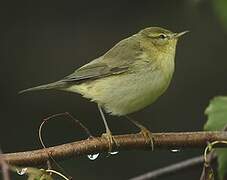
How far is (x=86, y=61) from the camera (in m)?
6.25

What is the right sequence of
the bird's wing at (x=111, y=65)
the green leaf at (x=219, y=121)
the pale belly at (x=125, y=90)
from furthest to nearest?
the bird's wing at (x=111, y=65) < the pale belly at (x=125, y=90) < the green leaf at (x=219, y=121)

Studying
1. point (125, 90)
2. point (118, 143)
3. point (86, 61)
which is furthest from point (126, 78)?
point (86, 61)

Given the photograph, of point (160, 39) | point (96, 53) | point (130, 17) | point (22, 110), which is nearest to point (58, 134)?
point (22, 110)

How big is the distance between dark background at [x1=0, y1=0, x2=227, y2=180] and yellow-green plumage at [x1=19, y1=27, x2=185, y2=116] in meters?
2.18

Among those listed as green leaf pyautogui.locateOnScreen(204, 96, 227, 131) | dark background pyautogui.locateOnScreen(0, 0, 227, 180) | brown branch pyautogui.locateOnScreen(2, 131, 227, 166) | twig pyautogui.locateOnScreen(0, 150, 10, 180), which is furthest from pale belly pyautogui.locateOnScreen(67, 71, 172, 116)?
dark background pyautogui.locateOnScreen(0, 0, 227, 180)

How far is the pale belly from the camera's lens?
11.7ft

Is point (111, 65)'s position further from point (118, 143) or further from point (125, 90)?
point (118, 143)

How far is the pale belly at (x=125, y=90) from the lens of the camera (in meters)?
3.57

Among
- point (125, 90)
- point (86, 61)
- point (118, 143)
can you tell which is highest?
point (118, 143)

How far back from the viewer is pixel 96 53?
6.31 meters

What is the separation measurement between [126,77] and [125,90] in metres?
0.14

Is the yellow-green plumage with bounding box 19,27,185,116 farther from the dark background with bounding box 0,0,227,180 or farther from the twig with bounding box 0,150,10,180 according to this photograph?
the dark background with bounding box 0,0,227,180

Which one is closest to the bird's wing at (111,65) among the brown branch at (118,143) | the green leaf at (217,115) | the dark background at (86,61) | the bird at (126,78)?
the bird at (126,78)

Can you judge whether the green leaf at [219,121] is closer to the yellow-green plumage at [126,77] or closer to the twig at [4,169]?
the yellow-green plumage at [126,77]
